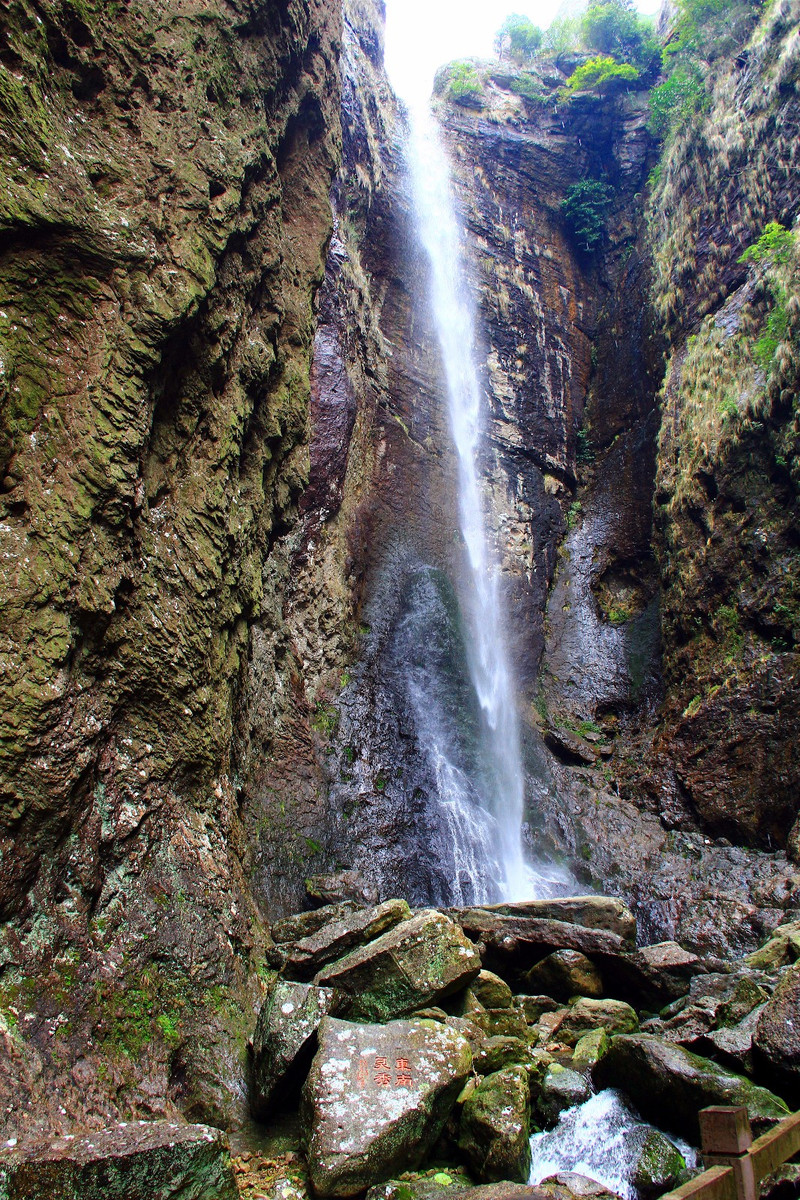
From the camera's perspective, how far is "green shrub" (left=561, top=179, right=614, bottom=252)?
1997 centimetres

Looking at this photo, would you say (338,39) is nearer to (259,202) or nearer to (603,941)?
(259,202)

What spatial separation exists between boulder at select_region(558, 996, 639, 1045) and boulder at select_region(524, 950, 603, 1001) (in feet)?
1.66

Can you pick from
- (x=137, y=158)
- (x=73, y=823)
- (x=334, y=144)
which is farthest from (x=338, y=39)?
(x=73, y=823)

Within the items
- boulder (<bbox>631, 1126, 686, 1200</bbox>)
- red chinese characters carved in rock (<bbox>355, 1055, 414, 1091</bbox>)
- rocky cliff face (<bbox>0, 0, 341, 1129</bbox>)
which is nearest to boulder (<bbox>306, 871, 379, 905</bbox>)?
rocky cliff face (<bbox>0, 0, 341, 1129</bbox>)

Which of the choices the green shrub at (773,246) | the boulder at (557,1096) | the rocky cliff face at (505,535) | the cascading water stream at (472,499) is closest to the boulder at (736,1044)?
the boulder at (557,1096)

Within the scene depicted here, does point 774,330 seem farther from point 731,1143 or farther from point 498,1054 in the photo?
point 731,1143

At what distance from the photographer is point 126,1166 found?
3.05 metres

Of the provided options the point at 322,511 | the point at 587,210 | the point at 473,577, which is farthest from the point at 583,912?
the point at 587,210

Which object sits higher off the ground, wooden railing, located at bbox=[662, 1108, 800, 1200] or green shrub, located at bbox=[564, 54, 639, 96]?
green shrub, located at bbox=[564, 54, 639, 96]

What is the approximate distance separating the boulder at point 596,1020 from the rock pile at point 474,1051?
0.01 meters

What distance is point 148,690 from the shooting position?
17.3ft

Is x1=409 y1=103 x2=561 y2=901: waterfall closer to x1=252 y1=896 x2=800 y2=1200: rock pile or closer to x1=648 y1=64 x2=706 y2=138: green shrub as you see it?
x1=252 y1=896 x2=800 y2=1200: rock pile

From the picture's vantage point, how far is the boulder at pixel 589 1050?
16.7 ft

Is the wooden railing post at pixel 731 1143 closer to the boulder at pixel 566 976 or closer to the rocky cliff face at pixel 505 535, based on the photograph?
the boulder at pixel 566 976
